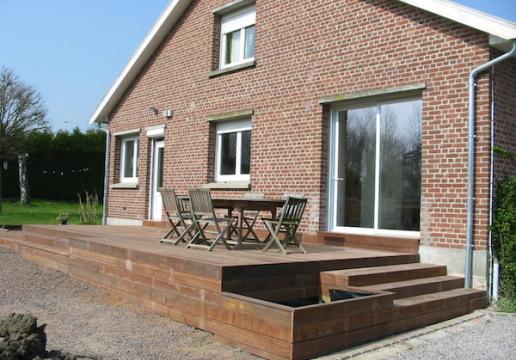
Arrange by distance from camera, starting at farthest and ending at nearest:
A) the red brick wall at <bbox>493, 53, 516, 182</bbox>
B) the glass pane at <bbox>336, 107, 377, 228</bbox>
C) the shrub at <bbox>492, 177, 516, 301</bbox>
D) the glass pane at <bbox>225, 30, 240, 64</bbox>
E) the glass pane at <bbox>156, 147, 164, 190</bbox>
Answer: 1. the glass pane at <bbox>156, 147, 164, 190</bbox>
2. the glass pane at <bbox>225, 30, 240, 64</bbox>
3. the glass pane at <bbox>336, 107, 377, 228</bbox>
4. the red brick wall at <bbox>493, 53, 516, 182</bbox>
5. the shrub at <bbox>492, 177, 516, 301</bbox>

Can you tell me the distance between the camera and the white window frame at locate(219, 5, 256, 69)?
11.4 m

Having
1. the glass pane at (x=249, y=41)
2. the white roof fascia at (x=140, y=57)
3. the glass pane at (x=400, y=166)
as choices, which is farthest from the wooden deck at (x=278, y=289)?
the white roof fascia at (x=140, y=57)

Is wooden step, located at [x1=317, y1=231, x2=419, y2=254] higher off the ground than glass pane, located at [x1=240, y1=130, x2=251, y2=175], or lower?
lower

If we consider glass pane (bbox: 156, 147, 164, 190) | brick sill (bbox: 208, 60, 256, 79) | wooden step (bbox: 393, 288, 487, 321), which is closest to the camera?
wooden step (bbox: 393, 288, 487, 321)

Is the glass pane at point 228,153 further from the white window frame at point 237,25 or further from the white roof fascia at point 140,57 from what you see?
the white roof fascia at point 140,57

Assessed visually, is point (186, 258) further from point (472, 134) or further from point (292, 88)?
point (292, 88)

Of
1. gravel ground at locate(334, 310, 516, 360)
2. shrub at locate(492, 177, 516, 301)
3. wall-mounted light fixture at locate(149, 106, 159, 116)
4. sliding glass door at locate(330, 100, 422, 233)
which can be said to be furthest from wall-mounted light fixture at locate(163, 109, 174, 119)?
gravel ground at locate(334, 310, 516, 360)

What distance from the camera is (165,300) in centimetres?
610

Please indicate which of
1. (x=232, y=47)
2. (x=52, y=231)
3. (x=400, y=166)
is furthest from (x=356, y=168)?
(x=52, y=231)

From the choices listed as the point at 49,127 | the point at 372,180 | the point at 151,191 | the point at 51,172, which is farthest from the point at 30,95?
the point at 372,180

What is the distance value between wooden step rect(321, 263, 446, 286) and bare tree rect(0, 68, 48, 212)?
21.7 m

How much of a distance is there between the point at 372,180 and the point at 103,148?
992 inches

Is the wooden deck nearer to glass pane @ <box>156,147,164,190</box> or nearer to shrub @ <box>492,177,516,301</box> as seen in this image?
shrub @ <box>492,177,516,301</box>

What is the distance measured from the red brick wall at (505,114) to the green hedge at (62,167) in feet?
84.4
